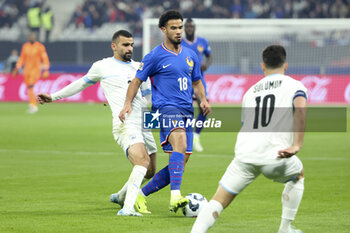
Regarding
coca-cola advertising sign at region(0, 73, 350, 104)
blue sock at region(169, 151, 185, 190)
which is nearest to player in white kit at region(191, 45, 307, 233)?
blue sock at region(169, 151, 185, 190)

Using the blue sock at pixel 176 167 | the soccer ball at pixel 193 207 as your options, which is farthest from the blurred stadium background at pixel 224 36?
the soccer ball at pixel 193 207

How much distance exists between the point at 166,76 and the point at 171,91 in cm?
17

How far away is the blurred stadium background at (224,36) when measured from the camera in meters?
26.6

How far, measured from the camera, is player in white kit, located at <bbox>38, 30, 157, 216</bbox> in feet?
26.1

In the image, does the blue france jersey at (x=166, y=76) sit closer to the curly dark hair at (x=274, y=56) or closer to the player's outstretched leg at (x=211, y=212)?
the curly dark hair at (x=274, y=56)

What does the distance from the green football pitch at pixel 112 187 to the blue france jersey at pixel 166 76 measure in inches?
48.6

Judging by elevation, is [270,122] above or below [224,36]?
above

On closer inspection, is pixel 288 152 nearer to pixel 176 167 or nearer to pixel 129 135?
pixel 176 167

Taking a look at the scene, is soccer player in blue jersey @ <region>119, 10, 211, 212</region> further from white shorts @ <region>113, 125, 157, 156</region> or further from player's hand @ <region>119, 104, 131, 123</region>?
white shorts @ <region>113, 125, 157, 156</region>

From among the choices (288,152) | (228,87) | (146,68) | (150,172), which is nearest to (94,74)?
(146,68)

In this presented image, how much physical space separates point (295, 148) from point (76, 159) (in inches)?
306

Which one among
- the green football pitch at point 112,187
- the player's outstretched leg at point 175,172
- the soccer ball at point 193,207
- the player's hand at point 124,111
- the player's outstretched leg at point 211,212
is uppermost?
the player's hand at point 124,111

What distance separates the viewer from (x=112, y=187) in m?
9.79

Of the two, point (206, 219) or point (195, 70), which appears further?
point (195, 70)
